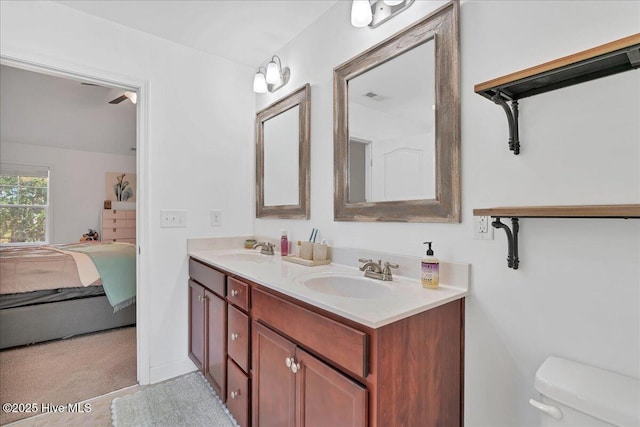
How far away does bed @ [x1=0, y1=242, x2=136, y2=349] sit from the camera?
2.66 m

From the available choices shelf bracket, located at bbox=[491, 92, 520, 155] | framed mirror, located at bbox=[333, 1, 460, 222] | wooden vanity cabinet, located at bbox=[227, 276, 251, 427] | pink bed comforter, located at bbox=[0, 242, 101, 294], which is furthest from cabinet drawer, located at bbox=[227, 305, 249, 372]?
pink bed comforter, located at bbox=[0, 242, 101, 294]

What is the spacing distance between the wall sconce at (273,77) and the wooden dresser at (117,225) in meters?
4.44

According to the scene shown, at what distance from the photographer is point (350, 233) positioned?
1.72 metres

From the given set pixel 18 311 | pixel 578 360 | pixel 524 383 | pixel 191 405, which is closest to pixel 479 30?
pixel 578 360

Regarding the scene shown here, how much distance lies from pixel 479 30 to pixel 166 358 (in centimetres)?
258

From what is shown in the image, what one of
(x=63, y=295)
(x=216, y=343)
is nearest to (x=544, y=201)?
(x=216, y=343)

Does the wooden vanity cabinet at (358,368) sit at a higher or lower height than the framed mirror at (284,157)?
lower

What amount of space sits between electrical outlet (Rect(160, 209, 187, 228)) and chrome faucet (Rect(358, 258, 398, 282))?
4.69ft

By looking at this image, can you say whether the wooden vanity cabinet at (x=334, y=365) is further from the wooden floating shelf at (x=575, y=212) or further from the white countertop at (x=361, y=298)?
the wooden floating shelf at (x=575, y=212)

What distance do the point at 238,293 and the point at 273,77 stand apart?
4.93 ft

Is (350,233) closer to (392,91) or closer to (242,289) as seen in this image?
(242,289)

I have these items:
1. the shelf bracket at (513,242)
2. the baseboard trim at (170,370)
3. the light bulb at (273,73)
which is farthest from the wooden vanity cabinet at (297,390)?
the light bulb at (273,73)

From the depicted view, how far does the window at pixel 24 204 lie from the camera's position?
15.2 feet

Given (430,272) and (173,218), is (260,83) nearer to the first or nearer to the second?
(173,218)
